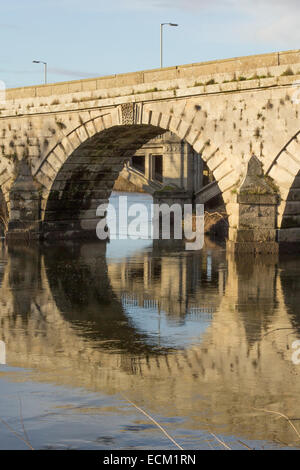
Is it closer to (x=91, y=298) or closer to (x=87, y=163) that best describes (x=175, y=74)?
(x=87, y=163)

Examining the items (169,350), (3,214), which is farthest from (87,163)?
(169,350)

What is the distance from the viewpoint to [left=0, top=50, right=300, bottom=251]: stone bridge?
2103cm

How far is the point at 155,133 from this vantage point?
2680 cm

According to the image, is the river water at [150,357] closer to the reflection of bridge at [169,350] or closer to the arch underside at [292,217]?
the reflection of bridge at [169,350]

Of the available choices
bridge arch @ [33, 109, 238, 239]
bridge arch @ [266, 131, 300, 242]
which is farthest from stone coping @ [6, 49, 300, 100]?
bridge arch @ [266, 131, 300, 242]

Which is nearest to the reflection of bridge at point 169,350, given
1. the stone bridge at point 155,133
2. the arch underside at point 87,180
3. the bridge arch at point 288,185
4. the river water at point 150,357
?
the river water at point 150,357

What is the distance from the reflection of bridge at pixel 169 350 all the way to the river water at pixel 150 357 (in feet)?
0.06

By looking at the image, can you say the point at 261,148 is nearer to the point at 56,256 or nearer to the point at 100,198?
the point at 56,256

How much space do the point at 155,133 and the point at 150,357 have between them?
1713 cm

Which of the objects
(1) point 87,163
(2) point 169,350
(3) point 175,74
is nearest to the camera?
(2) point 169,350

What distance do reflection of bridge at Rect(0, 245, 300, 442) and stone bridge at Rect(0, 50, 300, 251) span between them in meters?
3.26

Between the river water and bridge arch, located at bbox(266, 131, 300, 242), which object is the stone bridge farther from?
the river water

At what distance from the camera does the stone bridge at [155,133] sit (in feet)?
69.0
